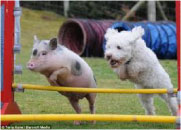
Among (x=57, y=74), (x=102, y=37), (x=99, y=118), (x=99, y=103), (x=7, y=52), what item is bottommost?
(x=99, y=103)

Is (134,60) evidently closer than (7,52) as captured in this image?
No

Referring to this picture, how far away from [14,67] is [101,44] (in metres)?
7.94

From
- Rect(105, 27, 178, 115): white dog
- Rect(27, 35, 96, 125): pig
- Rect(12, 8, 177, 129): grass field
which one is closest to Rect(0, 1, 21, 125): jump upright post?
Rect(27, 35, 96, 125): pig

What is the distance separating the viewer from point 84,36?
12141mm

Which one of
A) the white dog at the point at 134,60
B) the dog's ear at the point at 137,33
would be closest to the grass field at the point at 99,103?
the white dog at the point at 134,60

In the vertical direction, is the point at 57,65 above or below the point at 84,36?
above

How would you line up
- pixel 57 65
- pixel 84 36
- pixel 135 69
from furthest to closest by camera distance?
1. pixel 84 36
2. pixel 135 69
3. pixel 57 65

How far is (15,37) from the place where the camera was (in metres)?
4.79

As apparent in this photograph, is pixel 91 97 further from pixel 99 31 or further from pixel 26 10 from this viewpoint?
pixel 26 10

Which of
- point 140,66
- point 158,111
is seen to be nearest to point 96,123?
point 140,66

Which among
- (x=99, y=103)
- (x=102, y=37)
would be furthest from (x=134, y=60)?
(x=102, y=37)

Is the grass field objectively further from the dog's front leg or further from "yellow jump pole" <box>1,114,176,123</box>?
"yellow jump pole" <box>1,114,176,123</box>

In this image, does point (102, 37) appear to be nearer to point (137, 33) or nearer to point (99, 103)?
point (99, 103)

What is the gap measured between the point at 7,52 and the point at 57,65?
18.5 inches
